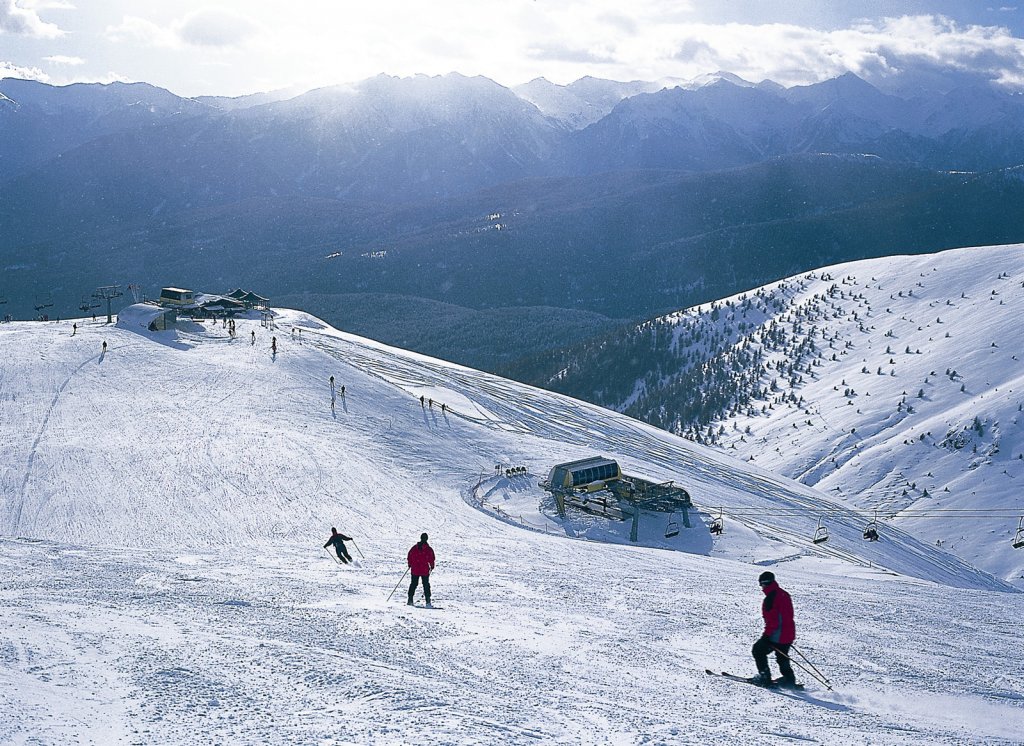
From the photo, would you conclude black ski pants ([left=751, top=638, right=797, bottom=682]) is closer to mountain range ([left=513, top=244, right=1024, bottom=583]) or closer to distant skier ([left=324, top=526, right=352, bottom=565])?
distant skier ([left=324, top=526, right=352, bottom=565])

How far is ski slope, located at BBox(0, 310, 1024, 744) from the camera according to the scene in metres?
11.0

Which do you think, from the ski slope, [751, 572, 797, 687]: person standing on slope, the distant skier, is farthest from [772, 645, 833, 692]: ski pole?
the distant skier

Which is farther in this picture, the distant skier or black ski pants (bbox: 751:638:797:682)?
the distant skier

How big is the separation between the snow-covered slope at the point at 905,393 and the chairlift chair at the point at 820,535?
1435 centimetres

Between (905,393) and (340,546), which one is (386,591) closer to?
(340,546)

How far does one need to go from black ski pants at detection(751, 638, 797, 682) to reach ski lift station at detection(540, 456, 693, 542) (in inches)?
878

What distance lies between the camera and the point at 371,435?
4109 centimetres

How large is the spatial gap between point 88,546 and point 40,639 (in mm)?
10679

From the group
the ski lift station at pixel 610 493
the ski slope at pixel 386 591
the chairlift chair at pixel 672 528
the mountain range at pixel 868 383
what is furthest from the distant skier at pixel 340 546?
the mountain range at pixel 868 383

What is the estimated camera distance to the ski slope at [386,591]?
11.0m

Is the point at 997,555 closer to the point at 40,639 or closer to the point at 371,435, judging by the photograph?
the point at 371,435

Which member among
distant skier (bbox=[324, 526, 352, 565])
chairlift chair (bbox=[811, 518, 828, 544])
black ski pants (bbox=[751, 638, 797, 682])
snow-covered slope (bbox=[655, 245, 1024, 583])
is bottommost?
chairlift chair (bbox=[811, 518, 828, 544])

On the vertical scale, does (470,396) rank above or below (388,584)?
above

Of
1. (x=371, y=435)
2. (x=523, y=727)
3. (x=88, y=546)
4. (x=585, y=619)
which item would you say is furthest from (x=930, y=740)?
(x=371, y=435)
